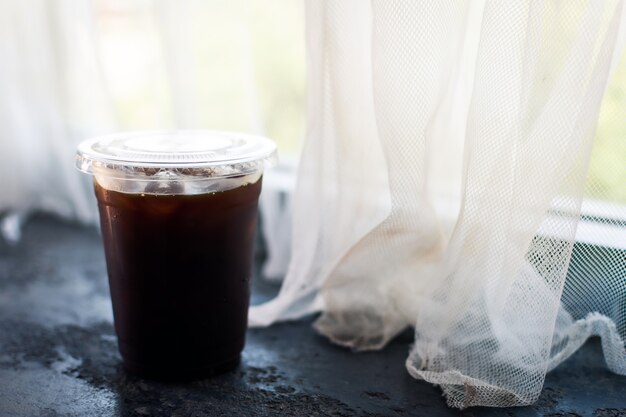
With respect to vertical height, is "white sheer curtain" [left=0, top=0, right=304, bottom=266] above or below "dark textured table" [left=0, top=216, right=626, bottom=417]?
above

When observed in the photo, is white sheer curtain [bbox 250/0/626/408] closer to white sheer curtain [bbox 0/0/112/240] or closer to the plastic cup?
the plastic cup

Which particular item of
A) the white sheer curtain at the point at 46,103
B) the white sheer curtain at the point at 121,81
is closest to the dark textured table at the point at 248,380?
the white sheer curtain at the point at 121,81

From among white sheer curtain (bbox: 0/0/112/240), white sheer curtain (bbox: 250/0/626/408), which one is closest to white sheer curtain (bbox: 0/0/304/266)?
white sheer curtain (bbox: 0/0/112/240)

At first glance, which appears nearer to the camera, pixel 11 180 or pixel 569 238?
pixel 569 238

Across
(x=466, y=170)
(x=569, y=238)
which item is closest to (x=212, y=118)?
(x=466, y=170)

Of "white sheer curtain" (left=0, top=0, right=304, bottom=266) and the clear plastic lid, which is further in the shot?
"white sheer curtain" (left=0, top=0, right=304, bottom=266)

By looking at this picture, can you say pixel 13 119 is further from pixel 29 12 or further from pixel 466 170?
pixel 466 170

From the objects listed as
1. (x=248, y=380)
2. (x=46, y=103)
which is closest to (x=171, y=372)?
(x=248, y=380)
